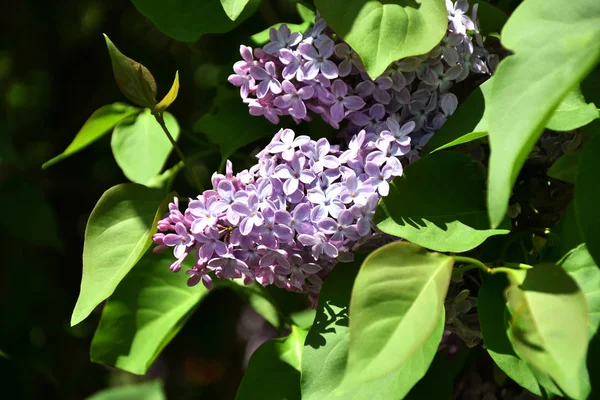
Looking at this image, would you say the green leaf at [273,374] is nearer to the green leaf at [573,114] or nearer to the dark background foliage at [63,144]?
the green leaf at [573,114]

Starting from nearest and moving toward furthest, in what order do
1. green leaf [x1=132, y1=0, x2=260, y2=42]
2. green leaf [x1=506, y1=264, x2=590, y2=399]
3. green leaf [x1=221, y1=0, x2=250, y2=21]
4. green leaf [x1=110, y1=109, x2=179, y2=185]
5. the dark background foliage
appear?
green leaf [x1=506, y1=264, x2=590, y2=399]
green leaf [x1=221, y1=0, x2=250, y2=21]
green leaf [x1=132, y1=0, x2=260, y2=42]
green leaf [x1=110, y1=109, x2=179, y2=185]
the dark background foliage

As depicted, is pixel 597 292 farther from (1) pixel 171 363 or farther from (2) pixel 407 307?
(1) pixel 171 363

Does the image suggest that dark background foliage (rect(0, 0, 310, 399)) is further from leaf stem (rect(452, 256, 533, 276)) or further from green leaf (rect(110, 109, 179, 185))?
leaf stem (rect(452, 256, 533, 276))

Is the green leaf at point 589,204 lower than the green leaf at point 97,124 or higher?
higher

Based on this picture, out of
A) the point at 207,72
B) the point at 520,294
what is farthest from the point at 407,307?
the point at 207,72

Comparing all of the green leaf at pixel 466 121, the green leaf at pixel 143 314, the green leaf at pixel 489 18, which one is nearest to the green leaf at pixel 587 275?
the green leaf at pixel 466 121

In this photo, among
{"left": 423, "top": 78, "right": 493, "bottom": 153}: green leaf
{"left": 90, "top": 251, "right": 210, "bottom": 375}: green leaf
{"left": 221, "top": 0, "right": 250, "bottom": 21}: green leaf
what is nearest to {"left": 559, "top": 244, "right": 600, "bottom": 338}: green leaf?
{"left": 423, "top": 78, "right": 493, "bottom": 153}: green leaf
